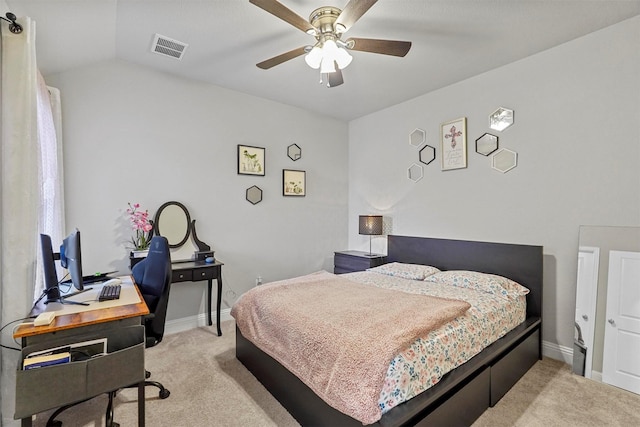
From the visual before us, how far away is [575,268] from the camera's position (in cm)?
271

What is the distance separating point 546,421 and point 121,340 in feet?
8.78

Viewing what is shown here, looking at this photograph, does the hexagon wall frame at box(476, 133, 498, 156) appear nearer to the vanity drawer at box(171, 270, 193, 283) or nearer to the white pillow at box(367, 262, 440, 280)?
the white pillow at box(367, 262, 440, 280)

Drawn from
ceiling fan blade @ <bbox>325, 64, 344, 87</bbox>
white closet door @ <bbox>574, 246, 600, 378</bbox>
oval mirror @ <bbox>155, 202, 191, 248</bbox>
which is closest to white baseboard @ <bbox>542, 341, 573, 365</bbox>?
white closet door @ <bbox>574, 246, 600, 378</bbox>

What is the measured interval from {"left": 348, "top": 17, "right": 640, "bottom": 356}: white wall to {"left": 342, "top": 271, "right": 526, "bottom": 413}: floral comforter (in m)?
0.65

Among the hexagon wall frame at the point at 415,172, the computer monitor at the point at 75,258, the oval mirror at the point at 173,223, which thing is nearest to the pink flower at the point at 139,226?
the oval mirror at the point at 173,223

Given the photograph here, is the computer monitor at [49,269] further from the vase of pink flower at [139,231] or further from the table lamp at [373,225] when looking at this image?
the table lamp at [373,225]

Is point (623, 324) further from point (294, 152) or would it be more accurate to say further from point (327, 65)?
point (294, 152)

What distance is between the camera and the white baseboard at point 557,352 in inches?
108

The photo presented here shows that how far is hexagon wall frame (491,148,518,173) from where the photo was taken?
3.08m

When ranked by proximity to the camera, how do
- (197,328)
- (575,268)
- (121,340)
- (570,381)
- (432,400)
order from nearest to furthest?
(432,400)
(121,340)
(570,381)
(575,268)
(197,328)

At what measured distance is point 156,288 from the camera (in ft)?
7.55

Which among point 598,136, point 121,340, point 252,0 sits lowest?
point 121,340

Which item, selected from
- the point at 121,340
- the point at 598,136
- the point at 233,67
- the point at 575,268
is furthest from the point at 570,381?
the point at 233,67

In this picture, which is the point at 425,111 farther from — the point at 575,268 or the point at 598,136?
the point at 575,268
